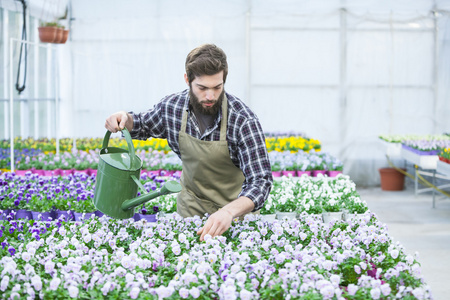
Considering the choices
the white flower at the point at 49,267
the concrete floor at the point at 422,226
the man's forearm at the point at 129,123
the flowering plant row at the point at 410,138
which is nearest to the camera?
the white flower at the point at 49,267

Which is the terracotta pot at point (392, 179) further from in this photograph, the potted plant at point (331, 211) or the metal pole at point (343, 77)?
the potted plant at point (331, 211)

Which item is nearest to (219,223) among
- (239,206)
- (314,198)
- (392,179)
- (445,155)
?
(239,206)

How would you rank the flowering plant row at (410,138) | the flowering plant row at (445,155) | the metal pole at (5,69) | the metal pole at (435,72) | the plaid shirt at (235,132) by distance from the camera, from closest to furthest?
the plaid shirt at (235,132)
the flowering plant row at (445,155)
the metal pole at (5,69)
the flowering plant row at (410,138)
the metal pole at (435,72)

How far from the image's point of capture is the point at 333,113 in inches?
370

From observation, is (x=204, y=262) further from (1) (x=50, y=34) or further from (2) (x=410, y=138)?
(2) (x=410, y=138)

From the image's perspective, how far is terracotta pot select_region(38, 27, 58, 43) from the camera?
689 centimetres

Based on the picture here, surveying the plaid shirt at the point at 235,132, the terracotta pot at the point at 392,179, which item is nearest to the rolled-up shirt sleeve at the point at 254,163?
the plaid shirt at the point at 235,132

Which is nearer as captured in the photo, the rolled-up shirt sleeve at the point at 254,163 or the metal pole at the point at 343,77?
the rolled-up shirt sleeve at the point at 254,163

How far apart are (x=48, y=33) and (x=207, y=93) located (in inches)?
206

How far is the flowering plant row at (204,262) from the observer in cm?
166

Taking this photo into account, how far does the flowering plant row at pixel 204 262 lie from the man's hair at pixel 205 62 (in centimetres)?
60

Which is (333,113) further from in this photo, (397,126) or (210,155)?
(210,155)

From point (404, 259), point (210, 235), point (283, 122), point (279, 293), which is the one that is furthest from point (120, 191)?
point (283, 122)

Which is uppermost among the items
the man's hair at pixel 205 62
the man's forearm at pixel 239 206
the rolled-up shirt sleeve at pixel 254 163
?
the man's hair at pixel 205 62
